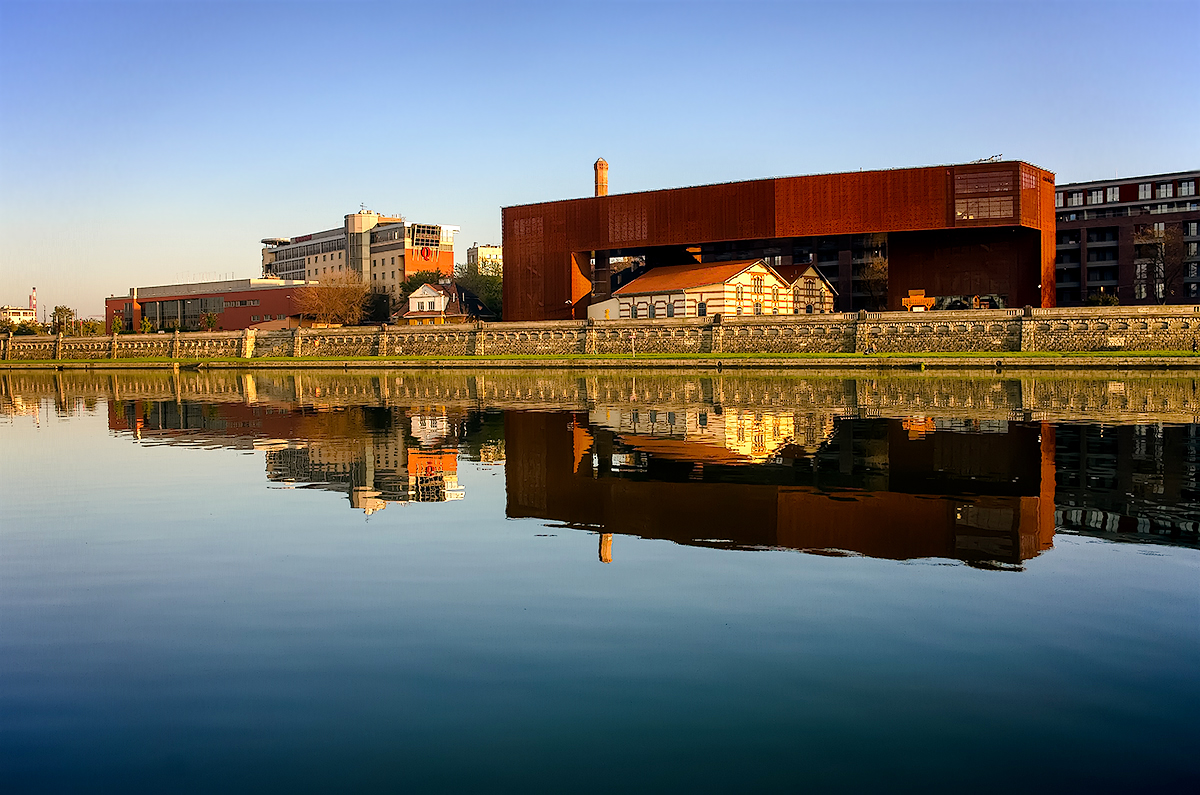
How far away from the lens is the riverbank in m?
49.8

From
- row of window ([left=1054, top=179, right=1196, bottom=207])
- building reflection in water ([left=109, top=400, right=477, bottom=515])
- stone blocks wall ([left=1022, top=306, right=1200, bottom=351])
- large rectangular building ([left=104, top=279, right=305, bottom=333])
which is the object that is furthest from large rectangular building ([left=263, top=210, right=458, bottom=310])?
building reflection in water ([left=109, top=400, right=477, bottom=515])

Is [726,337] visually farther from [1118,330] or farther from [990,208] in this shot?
[1118,330]

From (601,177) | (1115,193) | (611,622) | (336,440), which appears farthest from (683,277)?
(611,622)

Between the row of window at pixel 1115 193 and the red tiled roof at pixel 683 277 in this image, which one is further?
the row of window at pixel 1115 193

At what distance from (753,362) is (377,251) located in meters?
115

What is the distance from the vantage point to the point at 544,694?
644cm

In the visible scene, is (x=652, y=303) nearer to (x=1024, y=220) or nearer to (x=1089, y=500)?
(x=1024, y=220)

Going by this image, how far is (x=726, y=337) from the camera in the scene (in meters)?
65.4

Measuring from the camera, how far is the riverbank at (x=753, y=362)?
49844mm

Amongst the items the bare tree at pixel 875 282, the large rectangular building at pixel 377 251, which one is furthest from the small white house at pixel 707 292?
the large rectangular building at pixel 377 251

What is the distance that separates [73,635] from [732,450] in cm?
1352

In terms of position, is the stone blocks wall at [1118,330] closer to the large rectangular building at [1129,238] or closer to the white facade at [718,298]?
the white facade at [718,298]

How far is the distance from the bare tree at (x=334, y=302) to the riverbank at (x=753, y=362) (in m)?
29.4

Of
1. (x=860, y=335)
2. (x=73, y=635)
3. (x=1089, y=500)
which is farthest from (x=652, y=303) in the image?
(x=73, y=635)
